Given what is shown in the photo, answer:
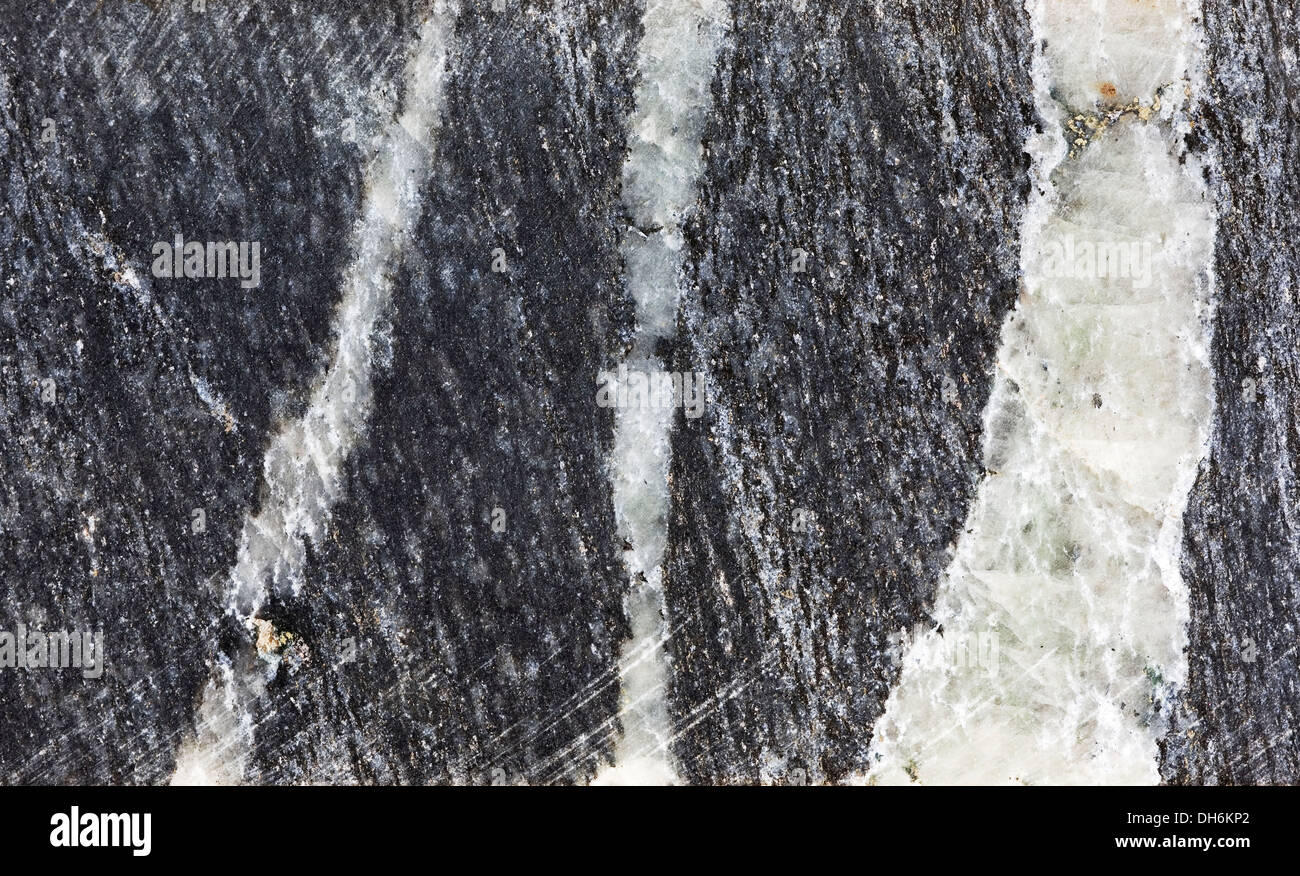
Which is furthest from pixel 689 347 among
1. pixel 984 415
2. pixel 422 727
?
pixel 422 727

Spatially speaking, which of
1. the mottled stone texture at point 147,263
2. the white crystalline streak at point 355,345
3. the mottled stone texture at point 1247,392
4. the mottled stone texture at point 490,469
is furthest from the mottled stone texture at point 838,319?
the mottled stone texture at point 147,263

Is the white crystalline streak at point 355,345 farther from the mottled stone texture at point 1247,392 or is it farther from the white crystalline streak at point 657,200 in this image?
the mottled stone texture at point 1247,392

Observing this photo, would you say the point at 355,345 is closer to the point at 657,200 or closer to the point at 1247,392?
the point at 657,200

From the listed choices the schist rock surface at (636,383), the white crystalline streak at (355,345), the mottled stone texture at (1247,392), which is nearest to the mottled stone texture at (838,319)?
the schist rock surface at (636,383)

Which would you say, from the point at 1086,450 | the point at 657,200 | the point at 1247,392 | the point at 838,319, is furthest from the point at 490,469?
the point at 1247,392

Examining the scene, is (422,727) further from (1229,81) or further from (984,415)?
(1229,81)
